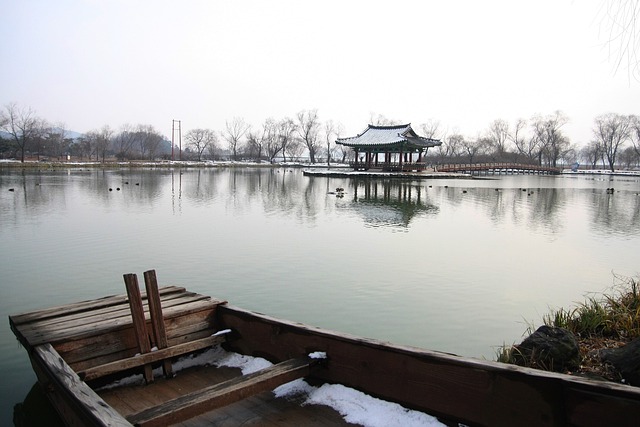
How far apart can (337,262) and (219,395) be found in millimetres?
6669

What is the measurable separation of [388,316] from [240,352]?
2784 millimetres

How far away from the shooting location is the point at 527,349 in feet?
13.8

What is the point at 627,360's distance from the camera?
3.67 metres

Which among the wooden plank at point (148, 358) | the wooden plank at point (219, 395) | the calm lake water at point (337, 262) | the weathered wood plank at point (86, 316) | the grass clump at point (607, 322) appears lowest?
the calm lake water at point (337, 262)

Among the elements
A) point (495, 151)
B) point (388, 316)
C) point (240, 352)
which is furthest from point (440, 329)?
point (495, 151)

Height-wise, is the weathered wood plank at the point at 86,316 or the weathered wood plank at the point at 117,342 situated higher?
the weathered wood plank at the point at 86,316

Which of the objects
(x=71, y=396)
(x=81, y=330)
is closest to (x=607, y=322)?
(x=71, y=396)

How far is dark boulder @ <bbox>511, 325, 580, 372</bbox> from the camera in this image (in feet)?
12.9

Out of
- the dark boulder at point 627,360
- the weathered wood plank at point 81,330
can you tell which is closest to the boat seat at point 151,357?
the weathered wood plank at point 81,330

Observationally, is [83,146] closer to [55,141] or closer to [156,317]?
[55,141]

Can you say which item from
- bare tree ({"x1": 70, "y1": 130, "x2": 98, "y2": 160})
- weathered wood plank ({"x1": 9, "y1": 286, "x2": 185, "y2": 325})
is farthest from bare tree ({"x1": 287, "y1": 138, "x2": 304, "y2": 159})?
weathered wood plank ({"x1": 9, "y1": 286, "x2": 185, "y2": 325})

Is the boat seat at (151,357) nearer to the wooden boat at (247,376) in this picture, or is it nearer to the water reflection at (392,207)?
the wooden boat at (247,376)

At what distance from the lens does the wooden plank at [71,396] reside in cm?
248

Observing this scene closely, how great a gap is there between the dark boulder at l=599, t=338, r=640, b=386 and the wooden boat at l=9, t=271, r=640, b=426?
1479 mm
